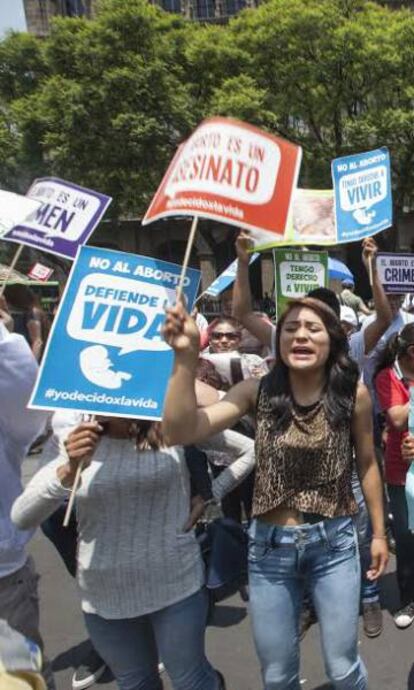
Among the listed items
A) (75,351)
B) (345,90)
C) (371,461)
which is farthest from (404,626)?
(345,90)

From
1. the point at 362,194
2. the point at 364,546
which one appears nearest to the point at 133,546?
the point at 364,546

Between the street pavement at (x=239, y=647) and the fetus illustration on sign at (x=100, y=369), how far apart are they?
1.75 metres

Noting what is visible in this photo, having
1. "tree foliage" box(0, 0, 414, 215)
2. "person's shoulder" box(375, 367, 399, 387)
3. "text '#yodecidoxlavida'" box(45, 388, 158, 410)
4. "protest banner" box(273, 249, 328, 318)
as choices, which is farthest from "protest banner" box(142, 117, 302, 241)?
"tree foliage" box(0, 0, 414, 215)

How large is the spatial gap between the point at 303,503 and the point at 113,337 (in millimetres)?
822

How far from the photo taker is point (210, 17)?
28328 millimetres

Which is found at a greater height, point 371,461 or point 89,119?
point 89,119

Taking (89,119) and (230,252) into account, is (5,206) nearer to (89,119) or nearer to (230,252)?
(89,119)

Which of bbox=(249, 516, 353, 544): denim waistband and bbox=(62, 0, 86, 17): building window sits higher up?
bbox=(62, 0, 86, 17): building window

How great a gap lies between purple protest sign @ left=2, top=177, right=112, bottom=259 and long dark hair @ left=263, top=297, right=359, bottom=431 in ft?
6.17

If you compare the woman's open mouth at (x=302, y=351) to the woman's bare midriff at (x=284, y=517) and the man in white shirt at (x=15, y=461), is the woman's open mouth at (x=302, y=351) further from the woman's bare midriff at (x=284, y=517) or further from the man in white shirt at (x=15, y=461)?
the man in white shirt at (x=15, y=461)

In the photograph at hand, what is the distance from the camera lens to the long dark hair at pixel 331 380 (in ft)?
7.09

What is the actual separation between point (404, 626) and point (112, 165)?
59.7 feet

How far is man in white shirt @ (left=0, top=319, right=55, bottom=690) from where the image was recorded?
1.98m

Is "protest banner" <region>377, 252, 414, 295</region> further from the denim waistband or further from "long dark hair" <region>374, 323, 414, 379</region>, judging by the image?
the denim waistband
